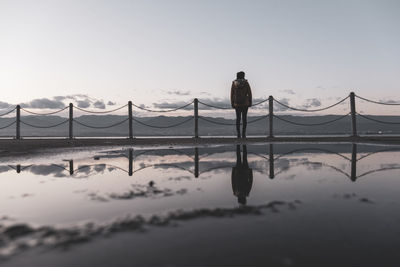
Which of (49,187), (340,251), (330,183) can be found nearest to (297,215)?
(340,251)

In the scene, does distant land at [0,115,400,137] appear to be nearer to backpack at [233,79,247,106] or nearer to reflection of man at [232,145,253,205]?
backpack at [233,79,247,106]

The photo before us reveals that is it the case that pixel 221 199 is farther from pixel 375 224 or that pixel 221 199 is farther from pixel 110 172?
pixel 110 172

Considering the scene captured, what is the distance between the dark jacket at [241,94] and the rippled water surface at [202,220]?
6816 mm

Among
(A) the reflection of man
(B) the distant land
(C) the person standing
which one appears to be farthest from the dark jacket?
→ (B) the distant land

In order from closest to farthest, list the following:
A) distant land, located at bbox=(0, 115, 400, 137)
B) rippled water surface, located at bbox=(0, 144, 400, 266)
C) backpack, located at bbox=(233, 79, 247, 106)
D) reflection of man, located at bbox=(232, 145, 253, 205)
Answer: rippled water surface, located at bbox=(0, 144, 400, 266) < reflection of man, located at bbox=(232, 145, 253, 205) < backpack, located at bbox=(233, 79, 247, 106) < distant land, located at bbox=(0, 115, 400, 137)

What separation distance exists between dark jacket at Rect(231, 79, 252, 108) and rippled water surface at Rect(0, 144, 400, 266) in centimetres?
682

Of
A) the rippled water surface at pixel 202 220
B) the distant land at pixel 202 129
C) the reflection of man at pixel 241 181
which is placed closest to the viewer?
the rippled water surface at pixel 202 220

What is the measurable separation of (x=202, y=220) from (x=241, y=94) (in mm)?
8559

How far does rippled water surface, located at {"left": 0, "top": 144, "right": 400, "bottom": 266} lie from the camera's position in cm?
123

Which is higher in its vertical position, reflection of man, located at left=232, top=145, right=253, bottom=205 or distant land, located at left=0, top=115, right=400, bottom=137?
distant land, located at left=0, top=115, right=400, bottom=137

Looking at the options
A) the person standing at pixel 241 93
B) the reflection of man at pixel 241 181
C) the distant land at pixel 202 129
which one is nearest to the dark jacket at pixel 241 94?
the person standing at pixel 241 93

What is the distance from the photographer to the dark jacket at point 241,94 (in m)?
9.94

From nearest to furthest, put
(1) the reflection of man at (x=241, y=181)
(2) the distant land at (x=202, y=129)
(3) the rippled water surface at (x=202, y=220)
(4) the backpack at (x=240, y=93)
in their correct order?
(3) the rippled water surface at (x=202, y=220)
(1) the reflection of man at (x=241, y=181)
(4) the backpack at (x=240, y=93)
(2) the distant land at (x=202, y=129)

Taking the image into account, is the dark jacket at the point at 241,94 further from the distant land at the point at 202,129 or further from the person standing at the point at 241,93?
the distant land at the point at 202,129
